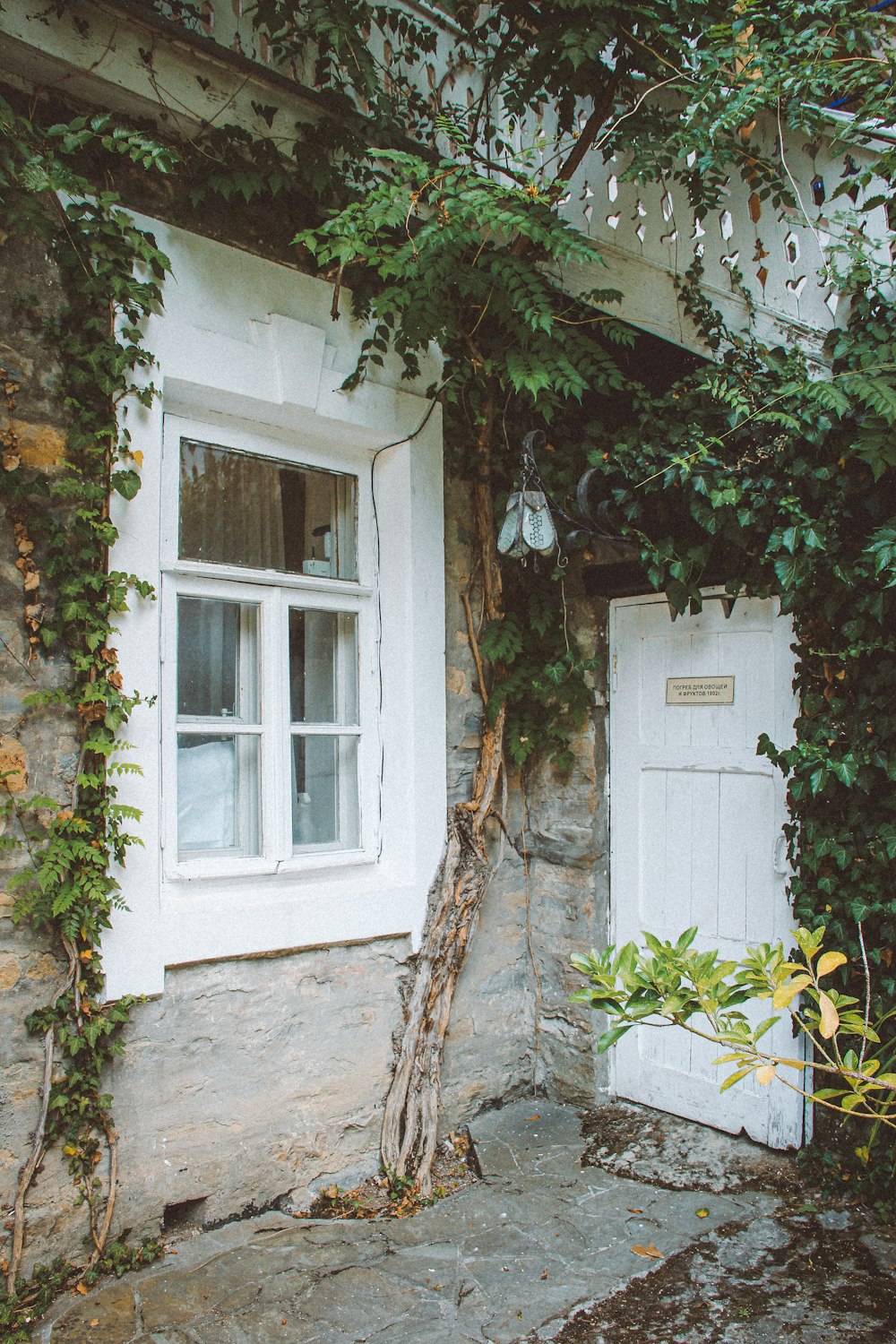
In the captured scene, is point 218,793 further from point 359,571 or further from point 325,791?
point 359,571

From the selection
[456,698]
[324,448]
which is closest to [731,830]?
[456,698]

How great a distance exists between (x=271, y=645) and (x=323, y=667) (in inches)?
11.8

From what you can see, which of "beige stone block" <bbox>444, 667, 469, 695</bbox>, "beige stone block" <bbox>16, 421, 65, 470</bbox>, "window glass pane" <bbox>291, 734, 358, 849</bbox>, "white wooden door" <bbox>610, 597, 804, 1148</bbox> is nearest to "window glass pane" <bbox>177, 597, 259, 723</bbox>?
"window glass pane" <bbox>291, 734, 358, 849</bbox>

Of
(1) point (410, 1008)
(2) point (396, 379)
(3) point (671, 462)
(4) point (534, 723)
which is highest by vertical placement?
(2) point (396, 379)

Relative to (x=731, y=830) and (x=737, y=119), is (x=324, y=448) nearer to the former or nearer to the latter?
(x=737, y=119)

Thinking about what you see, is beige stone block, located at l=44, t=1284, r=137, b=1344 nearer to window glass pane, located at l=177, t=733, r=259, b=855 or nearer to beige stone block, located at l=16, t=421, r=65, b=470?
window glass pane, located at l=177, t=733, r=259, b=855

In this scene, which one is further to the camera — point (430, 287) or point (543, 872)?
point (543, 872)

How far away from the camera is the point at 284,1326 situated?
8.47ft

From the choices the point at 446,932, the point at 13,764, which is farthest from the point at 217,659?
the point at 446,932

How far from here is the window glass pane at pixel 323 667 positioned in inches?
140

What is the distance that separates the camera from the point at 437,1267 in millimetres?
2898

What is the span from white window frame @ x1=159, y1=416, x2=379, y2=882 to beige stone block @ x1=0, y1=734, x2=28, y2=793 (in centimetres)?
49

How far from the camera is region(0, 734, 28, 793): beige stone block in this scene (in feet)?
8.80

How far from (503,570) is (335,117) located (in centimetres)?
198
